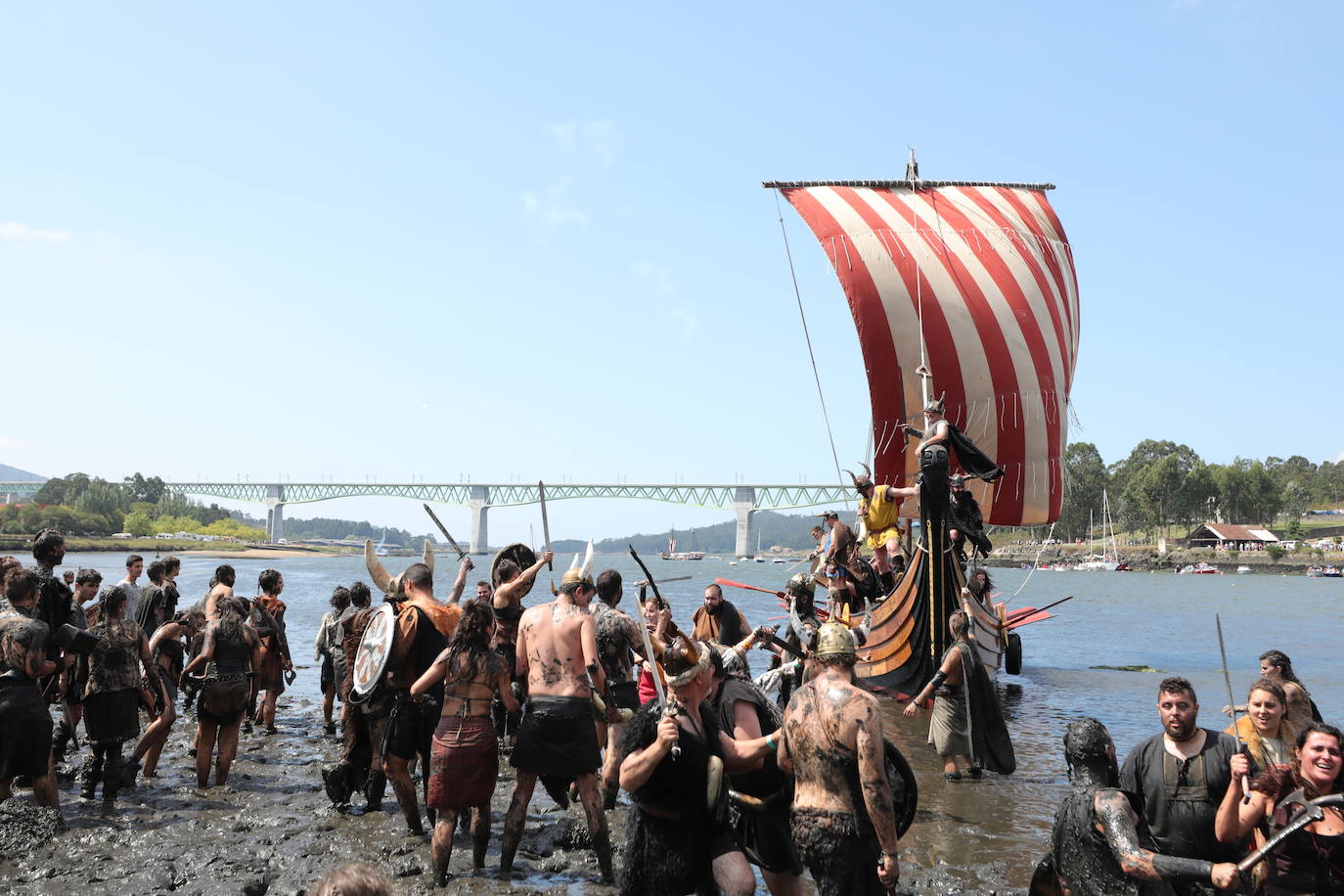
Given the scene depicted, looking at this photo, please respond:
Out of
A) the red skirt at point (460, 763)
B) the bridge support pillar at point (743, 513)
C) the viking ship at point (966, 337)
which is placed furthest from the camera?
the bridge support pillar at point (743, 513)

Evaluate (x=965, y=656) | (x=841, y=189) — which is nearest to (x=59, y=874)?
(x=965, y=656)

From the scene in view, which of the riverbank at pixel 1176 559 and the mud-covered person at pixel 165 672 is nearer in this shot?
the mud-covered person at pixel 165 672

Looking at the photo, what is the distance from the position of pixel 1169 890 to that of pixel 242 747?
8857 millimetres

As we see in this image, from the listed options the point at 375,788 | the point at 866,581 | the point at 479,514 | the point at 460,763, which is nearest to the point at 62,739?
the point at 375,788

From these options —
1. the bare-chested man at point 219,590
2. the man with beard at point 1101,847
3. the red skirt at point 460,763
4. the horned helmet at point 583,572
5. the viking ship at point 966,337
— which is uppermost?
the viking ship at point 966,337

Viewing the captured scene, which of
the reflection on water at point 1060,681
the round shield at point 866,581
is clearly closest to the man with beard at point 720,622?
the reflection on water at point 1060,681

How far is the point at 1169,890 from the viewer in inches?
137

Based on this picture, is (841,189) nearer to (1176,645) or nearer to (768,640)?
(1176,645)

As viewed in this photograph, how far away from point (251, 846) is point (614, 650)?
8.94 feet

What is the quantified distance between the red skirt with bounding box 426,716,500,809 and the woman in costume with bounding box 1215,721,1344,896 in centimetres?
385

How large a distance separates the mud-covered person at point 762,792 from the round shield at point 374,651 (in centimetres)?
273

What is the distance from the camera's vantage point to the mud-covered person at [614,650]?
678 cm

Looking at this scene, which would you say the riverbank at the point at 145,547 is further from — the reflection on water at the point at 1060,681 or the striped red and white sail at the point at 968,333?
the striped red and white sail at the point at 968,333

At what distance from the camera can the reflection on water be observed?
705 cm
